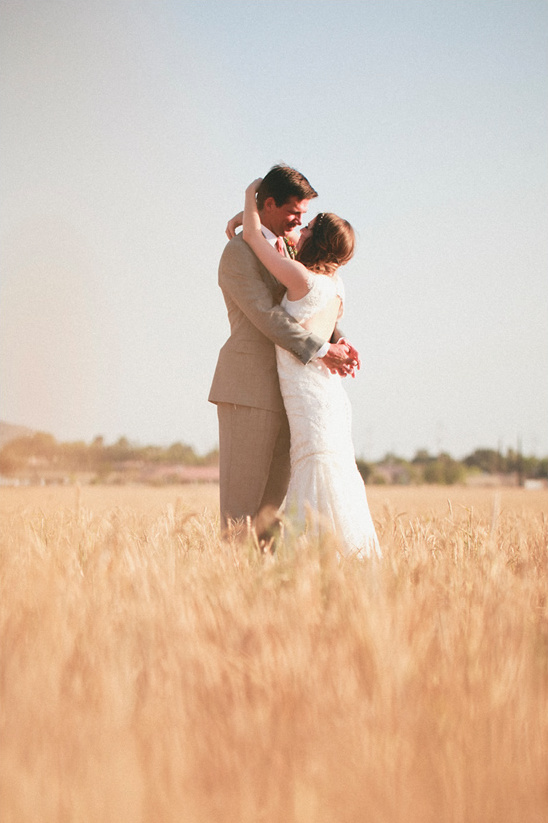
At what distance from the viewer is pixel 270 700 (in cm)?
138

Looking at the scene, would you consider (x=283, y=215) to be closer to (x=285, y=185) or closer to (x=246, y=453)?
(x=285, y=185)

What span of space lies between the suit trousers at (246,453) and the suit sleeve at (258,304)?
Result: 0.43 meters

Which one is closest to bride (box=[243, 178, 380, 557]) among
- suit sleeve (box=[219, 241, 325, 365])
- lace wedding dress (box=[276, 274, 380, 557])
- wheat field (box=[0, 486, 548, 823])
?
lace wedding dress (box=[276, 274, 380, 557])

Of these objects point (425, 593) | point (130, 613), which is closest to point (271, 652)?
point (130, 613)

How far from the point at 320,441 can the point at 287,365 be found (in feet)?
1.43

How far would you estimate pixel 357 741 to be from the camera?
3.99 feet

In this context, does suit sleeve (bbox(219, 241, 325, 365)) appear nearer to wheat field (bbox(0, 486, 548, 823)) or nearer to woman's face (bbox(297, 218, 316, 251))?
woman's face (bbox(297, 218, 316, 251))

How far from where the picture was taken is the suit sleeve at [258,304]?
3.62m

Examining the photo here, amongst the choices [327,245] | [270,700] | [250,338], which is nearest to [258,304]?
[250,338]

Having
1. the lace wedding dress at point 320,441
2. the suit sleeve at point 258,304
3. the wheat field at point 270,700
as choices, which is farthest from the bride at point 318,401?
the wheat field at point 270,700

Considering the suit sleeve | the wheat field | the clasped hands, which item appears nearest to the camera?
the wheat field

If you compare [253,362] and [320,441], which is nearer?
[320,441]

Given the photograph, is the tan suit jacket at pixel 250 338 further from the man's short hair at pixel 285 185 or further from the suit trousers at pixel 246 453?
the man's short hair at pixel 285 185

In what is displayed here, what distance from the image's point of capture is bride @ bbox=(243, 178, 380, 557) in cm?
364
